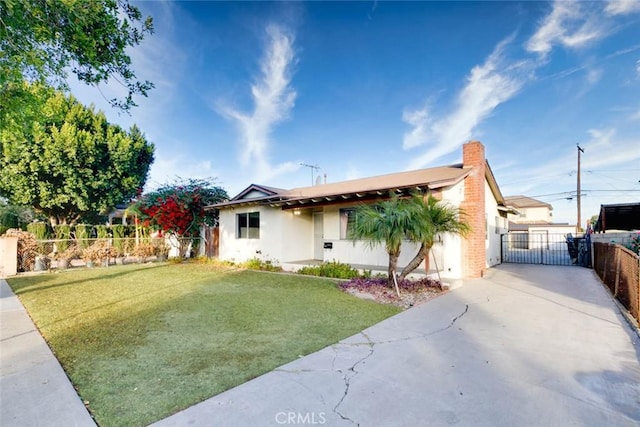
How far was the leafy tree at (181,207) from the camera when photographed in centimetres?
1501

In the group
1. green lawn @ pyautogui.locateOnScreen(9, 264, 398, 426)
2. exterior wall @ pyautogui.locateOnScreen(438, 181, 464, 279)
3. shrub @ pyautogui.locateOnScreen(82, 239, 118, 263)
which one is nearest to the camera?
green lawn @ pyautogui.locateOnScreen(9, 264, 398, 426)

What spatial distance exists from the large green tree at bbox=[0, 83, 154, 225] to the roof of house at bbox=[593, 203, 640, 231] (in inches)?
982

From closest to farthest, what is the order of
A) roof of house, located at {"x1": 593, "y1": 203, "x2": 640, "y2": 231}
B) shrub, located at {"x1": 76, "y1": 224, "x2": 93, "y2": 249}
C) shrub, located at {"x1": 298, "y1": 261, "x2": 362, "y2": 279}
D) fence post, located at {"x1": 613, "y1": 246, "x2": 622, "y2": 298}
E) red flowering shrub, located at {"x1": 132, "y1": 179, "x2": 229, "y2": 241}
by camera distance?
fence post, located at {"x1": 613, "y1": 246, "x2": 622, "y2": 298} → shrub, located at {"x1": 298, "y1": 261, "x2": 362, "y2": 279} → roof of house, located at {"x1": 593, "y1": 203, "x2": 640, "y2": 231} → shrub, located at {"x1": 76, "y1": 224, "x2": 93, "y2": 249} → red flowering shrub, located at {"x1": 132, "y1": 179, "x2": 229, "y2": 241}

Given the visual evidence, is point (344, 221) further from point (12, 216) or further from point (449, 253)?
point (12, 216)

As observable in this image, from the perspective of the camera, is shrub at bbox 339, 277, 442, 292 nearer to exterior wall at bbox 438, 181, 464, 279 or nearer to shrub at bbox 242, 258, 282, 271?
exterior wall at bbox 438, 181, 464, 279

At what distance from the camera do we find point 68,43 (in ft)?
18.5

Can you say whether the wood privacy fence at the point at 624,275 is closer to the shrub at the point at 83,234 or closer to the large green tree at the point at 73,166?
the shrub at the point at 83,234

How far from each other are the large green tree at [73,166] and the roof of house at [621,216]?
2493cm

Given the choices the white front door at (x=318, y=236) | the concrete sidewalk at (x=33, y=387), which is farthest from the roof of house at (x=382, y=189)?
the concrete sidewalk at (x=33, y=387)

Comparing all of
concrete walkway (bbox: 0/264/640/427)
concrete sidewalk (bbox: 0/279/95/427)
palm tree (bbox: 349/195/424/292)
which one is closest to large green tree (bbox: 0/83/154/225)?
concrete walkway (bbox: 0/264/640/427)

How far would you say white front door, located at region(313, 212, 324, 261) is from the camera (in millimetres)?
13586

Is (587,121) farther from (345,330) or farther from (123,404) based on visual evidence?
(123,404)

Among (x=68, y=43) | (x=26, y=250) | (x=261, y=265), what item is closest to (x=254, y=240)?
(x=261, y=265)

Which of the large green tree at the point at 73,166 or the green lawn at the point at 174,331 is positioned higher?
the large green tree at the point at 73,166
